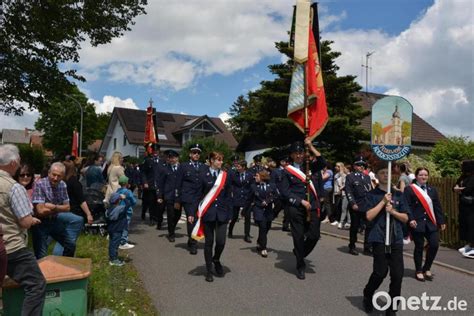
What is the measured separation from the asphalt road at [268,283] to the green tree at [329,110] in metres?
13.1

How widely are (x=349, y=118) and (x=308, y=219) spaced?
641 inches

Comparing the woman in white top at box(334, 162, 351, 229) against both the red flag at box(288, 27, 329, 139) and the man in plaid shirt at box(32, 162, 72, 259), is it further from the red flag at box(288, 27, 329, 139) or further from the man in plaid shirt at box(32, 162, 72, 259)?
the man in plaid shirt at box(32, 162, 72, 259)

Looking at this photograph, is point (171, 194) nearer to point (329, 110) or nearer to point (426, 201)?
point (426, 201)

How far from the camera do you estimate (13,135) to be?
119250 mm

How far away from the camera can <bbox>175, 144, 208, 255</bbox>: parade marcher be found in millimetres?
8359

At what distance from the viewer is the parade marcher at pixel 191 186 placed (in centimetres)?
836

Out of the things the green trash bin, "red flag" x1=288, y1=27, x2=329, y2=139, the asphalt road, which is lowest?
the asphalt road

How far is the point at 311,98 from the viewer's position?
805 centimetres

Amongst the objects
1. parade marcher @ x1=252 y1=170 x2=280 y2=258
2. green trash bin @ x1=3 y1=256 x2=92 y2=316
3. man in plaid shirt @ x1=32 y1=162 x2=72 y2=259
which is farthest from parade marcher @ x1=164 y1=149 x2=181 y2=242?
green trash bin @ x1=3 y1=256 x2=92 y2=316

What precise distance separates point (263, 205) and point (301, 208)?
2229mm

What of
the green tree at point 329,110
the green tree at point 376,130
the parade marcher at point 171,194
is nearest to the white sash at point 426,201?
the green tree at point 376,130

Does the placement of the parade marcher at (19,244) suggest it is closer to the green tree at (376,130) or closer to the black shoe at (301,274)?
the black shoe at (301,274)

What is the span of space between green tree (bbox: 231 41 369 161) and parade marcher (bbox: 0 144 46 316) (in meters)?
18.5

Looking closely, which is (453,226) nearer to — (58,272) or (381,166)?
(381,166)
